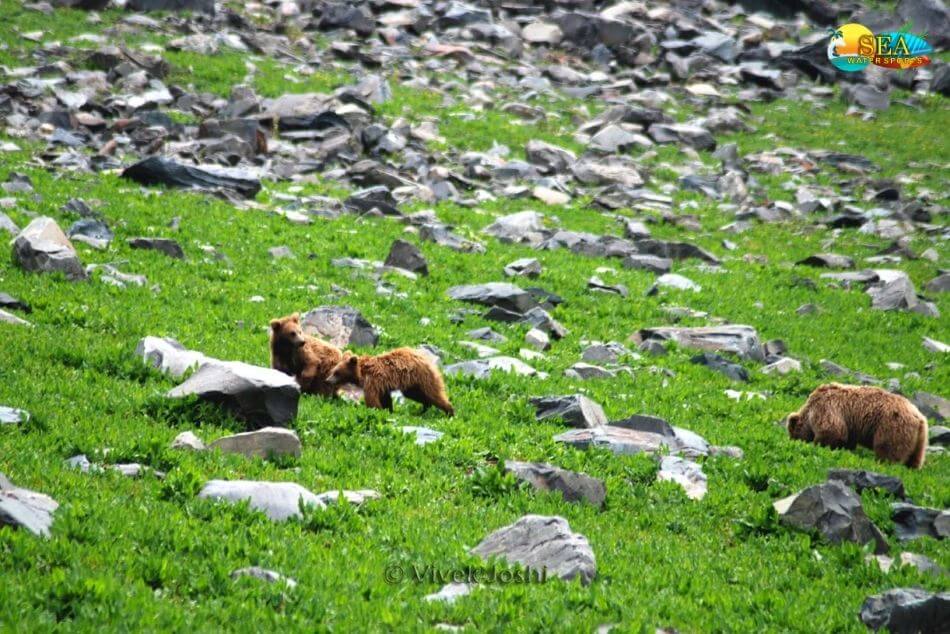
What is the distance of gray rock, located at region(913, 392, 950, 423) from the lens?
51.0 feet

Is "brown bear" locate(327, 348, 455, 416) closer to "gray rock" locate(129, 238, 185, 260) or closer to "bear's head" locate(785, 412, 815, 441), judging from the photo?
"bear's head" locate(785, 412, 815, 441)

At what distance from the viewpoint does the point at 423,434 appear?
11367 mm

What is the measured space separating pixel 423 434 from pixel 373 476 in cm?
164

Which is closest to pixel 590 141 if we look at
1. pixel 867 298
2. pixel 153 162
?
pixel 867 298

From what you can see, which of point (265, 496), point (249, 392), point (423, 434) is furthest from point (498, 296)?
point (265, 496)

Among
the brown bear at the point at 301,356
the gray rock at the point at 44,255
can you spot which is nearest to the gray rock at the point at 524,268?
the brown bear at the point at 301,356

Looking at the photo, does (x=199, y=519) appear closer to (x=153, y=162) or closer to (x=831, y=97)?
(x=153, y=162)

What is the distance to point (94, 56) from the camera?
34.6 metres

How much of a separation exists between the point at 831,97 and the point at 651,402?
39075mm

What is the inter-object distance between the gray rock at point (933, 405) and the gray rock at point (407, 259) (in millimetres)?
10197

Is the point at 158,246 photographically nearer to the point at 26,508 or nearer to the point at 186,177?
the point at 186,177

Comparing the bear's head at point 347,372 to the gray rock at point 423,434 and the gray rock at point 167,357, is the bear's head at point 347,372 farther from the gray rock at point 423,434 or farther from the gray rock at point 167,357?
the gray rock at point 167,357

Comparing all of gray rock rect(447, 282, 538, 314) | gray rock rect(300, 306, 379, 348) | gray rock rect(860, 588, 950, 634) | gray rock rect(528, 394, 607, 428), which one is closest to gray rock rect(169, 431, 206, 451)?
gray rock rect(528, 394, 607, 428)

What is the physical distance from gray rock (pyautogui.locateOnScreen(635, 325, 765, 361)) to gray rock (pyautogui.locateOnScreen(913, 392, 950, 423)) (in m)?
2.93
